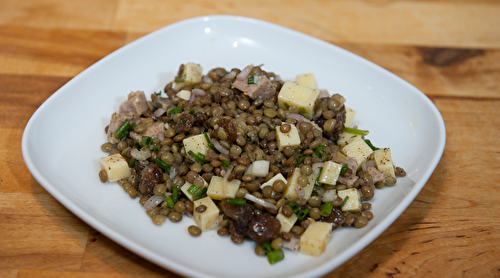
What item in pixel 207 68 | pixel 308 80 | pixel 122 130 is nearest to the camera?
pixel 122 130

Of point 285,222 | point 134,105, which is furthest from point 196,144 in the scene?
point 285,222

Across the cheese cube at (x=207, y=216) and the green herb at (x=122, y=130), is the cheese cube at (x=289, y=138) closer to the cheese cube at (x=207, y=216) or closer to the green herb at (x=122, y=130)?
the cheese cube at (x=207, y=216)

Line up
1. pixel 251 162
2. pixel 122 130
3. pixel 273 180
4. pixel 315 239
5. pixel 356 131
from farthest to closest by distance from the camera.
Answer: pixel 356 131 < pixel 122 130 < pixel 251 162 < pixel 273 180 < pixel 315 239

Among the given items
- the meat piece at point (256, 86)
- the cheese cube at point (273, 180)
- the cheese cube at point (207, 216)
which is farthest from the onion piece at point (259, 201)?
the meat piece at point (256, 86)

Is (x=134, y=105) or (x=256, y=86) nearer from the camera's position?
(x=256, y=86)

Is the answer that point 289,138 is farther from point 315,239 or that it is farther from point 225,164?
point 315,239

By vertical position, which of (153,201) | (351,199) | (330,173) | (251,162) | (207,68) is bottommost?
(153,201)

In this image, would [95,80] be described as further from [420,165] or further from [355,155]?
[420,165]

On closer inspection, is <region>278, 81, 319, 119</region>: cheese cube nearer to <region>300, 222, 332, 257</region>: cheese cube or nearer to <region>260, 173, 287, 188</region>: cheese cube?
<region>260, 173, 287, 188</region>: cheese cube

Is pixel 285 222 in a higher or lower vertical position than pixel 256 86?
lower
